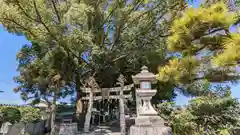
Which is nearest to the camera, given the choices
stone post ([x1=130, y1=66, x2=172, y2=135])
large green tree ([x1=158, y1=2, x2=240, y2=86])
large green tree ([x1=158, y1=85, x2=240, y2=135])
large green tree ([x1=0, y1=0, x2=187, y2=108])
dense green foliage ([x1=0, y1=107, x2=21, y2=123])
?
large green tree ([x1=158, y1=2, x2=240, y2=86])

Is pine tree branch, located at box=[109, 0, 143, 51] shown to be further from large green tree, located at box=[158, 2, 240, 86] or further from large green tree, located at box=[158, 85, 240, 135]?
large green tree, located at box=[158, 2, 240, 86]

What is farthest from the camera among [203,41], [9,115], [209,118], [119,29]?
[119,29]

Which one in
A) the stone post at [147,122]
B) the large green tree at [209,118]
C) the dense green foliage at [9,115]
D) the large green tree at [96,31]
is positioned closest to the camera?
the stone post at [147,122]

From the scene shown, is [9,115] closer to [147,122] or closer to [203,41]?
[147,122]

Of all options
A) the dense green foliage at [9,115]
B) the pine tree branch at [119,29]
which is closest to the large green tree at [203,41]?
the pine tree branch at [119,29]

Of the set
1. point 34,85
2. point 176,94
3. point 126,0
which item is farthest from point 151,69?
point 34,85

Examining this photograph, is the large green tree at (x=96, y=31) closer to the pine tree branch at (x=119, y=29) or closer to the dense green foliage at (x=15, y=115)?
the pine tree branch at (x=119, y=29)

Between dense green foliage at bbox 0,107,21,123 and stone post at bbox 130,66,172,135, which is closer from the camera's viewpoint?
stone post at bbox 130,66,172,135

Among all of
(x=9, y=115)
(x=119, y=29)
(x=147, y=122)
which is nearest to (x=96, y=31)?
(x=119, y=29)

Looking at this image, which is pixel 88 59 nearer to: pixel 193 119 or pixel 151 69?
pixel 151 69

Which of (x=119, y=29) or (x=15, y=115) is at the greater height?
(x=119, y=29)

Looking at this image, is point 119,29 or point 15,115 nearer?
point 15,115

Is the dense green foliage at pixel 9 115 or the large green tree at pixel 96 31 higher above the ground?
the large green tree at pixel 96 31

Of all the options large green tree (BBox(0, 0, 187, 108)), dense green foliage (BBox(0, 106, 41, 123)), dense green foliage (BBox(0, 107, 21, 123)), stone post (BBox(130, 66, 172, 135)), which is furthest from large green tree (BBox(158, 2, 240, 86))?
dense green foliage (BBox(0, 107, 21, 123))
